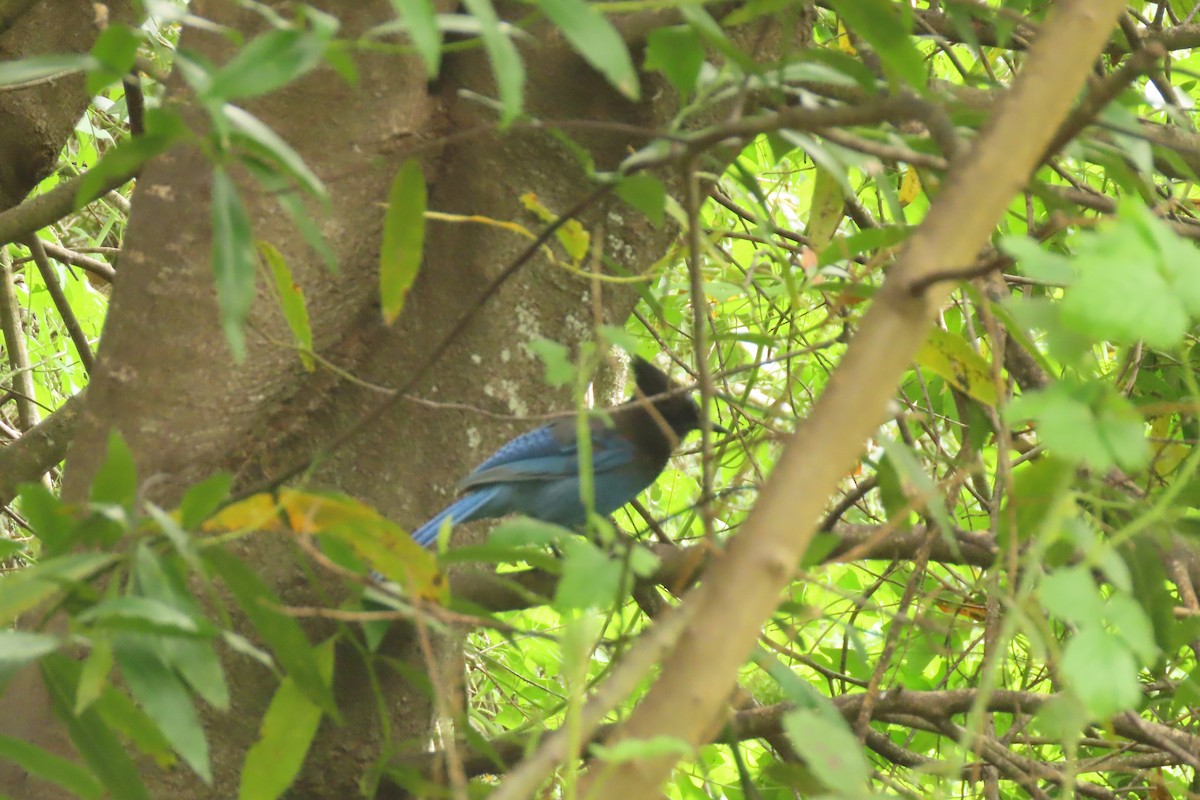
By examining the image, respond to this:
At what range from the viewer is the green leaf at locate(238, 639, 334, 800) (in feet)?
3.80

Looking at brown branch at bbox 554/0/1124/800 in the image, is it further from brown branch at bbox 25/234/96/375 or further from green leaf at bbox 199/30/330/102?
brown branch at bbox 25/234/96/375

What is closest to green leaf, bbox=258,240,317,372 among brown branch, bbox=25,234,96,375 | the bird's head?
brown branch, bbox=25,234,96,375

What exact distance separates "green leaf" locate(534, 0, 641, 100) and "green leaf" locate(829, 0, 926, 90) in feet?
0.84

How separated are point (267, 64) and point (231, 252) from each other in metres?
0.20

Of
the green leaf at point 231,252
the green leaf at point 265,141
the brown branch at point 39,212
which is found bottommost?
the green leaf at point 231,252

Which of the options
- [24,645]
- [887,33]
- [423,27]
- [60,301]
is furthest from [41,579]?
[60,301]

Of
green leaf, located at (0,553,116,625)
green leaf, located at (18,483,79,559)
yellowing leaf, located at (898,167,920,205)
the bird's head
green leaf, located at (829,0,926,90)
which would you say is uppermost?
yellowing leaf, located at (898,167,920,205)

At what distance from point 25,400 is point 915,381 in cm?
202

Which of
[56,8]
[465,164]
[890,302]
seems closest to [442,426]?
[465,164]

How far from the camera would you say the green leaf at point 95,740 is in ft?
3.45

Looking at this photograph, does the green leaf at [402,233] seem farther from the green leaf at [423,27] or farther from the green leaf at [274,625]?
the green leaf at [423,27]

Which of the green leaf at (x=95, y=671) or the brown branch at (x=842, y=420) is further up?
Result: the brown branch at (x=842, y=420)

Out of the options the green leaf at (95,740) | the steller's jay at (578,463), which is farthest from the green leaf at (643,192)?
the steller's jay at (578,463)

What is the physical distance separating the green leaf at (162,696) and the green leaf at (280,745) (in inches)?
7.3
